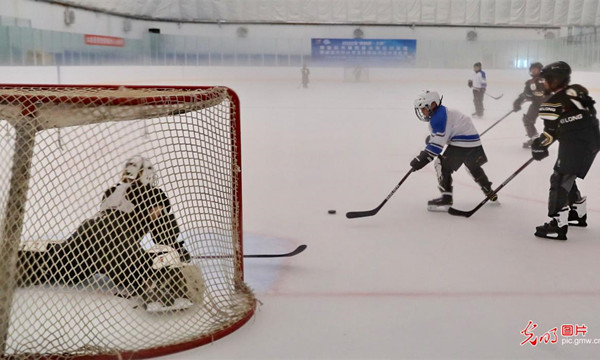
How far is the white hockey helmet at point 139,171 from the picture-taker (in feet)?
7.27

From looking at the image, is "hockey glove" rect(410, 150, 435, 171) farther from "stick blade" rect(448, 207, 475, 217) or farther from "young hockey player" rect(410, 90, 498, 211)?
"stick blade" rect(448, 207, 475, 217)

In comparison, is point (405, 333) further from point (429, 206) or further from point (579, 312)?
point (429, 206)

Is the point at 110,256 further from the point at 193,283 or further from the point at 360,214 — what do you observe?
the point at 360,214

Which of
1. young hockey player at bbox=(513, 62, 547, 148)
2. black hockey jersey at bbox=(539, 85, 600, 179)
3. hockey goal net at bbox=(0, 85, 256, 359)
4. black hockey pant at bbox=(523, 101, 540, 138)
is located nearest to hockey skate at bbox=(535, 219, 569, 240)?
black hockey jersey at bbox=(539, 85, 600, 179)

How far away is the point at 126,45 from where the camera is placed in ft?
52.4

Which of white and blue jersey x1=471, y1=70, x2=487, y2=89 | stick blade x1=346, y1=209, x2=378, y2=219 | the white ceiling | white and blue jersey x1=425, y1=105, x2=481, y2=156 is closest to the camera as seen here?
white and blue jersey x1=425, y1=105, x2=481, y2=156

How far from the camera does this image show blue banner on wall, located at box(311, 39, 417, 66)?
17.6 m

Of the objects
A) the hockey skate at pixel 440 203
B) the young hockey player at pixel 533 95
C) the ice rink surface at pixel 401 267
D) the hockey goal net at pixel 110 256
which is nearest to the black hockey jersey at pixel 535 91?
the young hockey player at pixel 533 95

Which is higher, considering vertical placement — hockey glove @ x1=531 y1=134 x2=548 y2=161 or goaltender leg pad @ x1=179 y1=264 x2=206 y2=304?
hockey glove @ x1=531 y1=134 x2=548 y2=161

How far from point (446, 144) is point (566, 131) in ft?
2.52

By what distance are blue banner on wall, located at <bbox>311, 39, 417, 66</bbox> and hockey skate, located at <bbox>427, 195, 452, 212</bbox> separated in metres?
14.1

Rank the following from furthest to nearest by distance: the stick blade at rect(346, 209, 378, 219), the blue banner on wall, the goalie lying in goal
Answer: the blue banner on wall, the stick blade at rect(346, 209, 378, 219), the goalie lying in goal

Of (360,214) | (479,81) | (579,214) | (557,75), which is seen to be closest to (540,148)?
(557,75)

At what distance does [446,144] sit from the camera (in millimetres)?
3744
